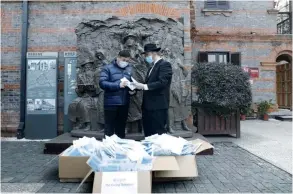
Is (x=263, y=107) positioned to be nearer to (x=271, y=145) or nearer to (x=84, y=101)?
(x=271, y=145)

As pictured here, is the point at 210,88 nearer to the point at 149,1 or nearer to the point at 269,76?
the point at 149,1

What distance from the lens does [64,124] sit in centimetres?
790

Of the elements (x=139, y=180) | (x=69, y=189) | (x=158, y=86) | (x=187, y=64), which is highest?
(x=187, y=64)

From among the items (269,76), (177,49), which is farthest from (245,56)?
(177,49)

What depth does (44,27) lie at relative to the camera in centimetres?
838

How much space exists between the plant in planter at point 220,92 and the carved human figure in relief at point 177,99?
3.90 ft

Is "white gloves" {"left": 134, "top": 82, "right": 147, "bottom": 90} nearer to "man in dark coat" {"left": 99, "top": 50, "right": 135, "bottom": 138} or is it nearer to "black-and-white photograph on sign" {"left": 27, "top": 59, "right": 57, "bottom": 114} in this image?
"man in dark coat" {"left": 99, "top": 50, "right": 135, "bottom": 138}

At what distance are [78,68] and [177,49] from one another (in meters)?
2.45

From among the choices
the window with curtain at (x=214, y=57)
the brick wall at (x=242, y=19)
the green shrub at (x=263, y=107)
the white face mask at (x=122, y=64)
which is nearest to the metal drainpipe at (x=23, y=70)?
the white face mask at (x=122, y=64)

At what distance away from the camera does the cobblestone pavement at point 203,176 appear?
3.84 m

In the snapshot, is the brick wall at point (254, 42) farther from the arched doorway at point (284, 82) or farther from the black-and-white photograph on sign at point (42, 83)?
the black-and-white photograph on sign at point (42, 83)

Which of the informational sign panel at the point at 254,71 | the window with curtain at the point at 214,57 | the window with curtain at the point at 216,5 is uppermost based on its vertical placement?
the window with curtain at the point at 216,5

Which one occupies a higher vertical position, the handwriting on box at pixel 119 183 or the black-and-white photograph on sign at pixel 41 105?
the black-and-white photograph on sign at pixel 41 105

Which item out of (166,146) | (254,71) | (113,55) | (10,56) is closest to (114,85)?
(166,146)
